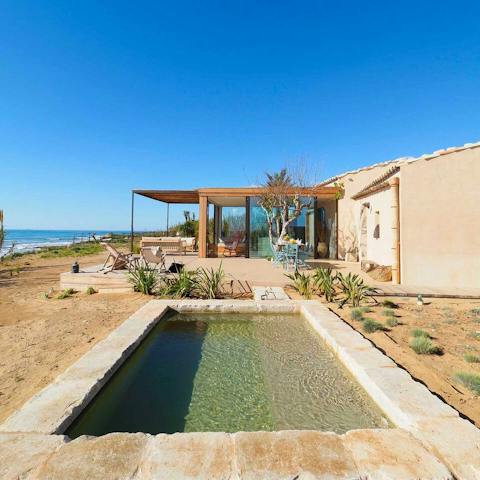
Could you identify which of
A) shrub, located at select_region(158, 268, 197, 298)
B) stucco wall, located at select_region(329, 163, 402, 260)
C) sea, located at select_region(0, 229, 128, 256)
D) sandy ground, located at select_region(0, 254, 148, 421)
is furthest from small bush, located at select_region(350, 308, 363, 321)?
sea, located at select_region(0, 229, 128, 256)

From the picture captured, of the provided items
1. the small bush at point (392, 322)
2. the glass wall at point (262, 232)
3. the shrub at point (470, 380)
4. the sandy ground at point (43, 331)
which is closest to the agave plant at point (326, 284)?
the small bush at point (392, 322)

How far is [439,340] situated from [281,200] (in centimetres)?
900

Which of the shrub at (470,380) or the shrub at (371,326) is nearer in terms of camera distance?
the shrub at (470,380)

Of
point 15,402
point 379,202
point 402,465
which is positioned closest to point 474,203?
point 379,202

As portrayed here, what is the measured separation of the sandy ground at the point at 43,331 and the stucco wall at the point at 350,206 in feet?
32.1

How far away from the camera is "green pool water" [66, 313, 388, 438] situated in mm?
2289

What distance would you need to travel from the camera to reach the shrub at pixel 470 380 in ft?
8.80

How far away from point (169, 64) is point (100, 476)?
13869 mm

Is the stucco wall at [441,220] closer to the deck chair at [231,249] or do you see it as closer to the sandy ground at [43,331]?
the sandy ground at [43,331]

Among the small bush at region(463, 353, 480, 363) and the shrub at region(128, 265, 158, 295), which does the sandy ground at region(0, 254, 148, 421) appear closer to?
the shrub at region(128, 265, 158, 295)

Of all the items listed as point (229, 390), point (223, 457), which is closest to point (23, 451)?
point (223, 457)

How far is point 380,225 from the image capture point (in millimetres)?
9562

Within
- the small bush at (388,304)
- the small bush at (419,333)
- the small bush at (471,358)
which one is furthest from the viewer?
the small bush at (388,304)

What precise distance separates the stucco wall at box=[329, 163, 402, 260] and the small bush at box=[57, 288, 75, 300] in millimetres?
10958
